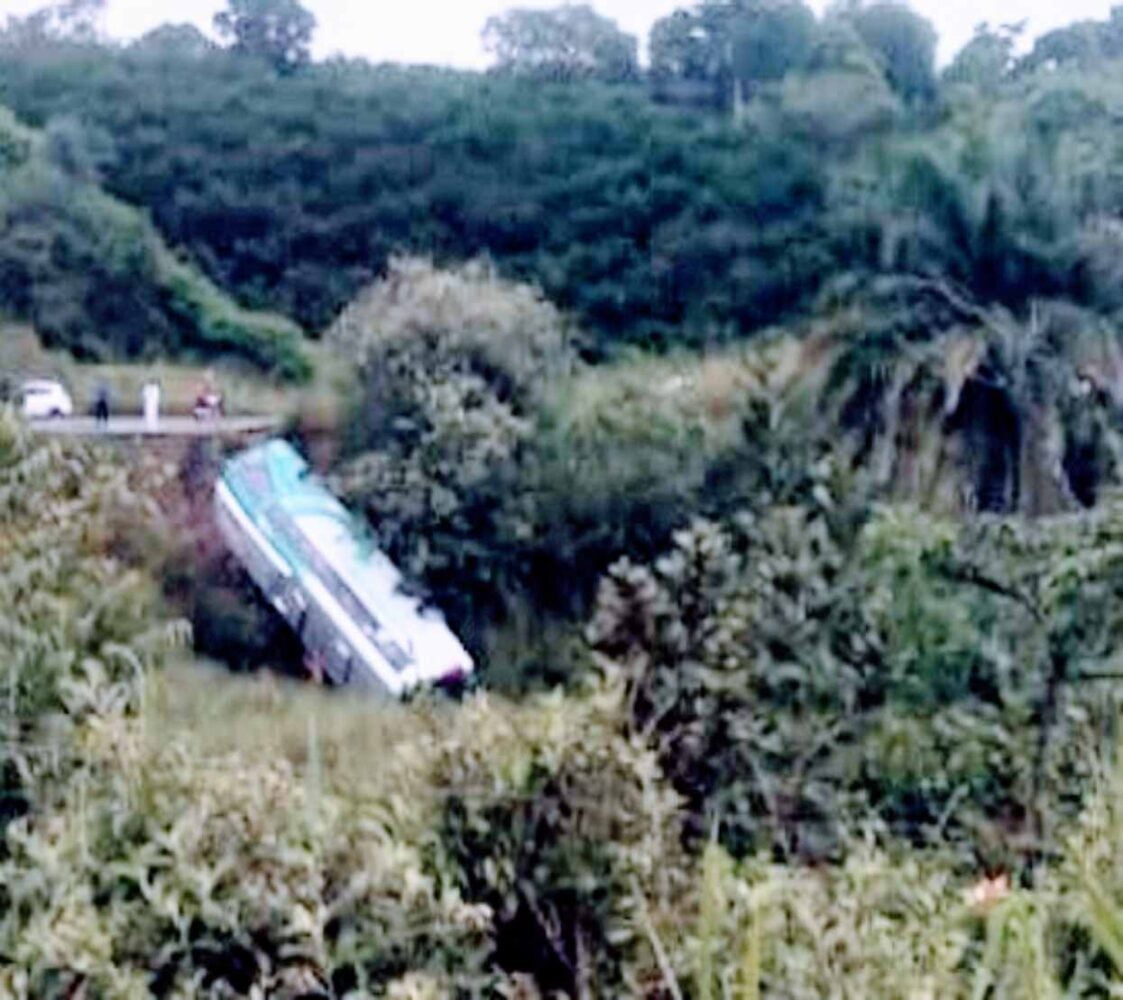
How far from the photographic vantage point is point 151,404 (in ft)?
35.8

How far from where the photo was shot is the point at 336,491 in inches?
361

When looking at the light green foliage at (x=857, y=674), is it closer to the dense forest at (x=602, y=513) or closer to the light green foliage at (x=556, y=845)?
the dense forest at (x=602, y=513)

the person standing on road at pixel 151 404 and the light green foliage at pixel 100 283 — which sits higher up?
the light green foliage at pixel 100 283

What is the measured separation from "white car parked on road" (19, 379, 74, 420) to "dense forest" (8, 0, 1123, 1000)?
0.90 meters

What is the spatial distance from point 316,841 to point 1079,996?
3.53 ft

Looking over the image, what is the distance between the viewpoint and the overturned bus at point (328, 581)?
27.5 ft

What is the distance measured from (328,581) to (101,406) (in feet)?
7.31

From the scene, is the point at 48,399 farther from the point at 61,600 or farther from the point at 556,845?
the point at 556,845

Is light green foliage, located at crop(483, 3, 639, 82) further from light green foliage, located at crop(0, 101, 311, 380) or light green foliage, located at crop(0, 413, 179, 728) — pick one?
light green foliage, located at crop(0, 413, 179, 728)

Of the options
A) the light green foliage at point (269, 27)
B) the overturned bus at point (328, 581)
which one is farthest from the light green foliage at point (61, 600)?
the light green foliage at point (269, 27)

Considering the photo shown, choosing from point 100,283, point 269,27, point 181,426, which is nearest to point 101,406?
point 181,426

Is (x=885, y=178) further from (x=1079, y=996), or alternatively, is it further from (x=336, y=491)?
(x=1079, y=996)

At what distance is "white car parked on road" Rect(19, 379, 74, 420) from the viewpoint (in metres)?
10.2

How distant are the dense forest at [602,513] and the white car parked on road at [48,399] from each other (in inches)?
35.6
